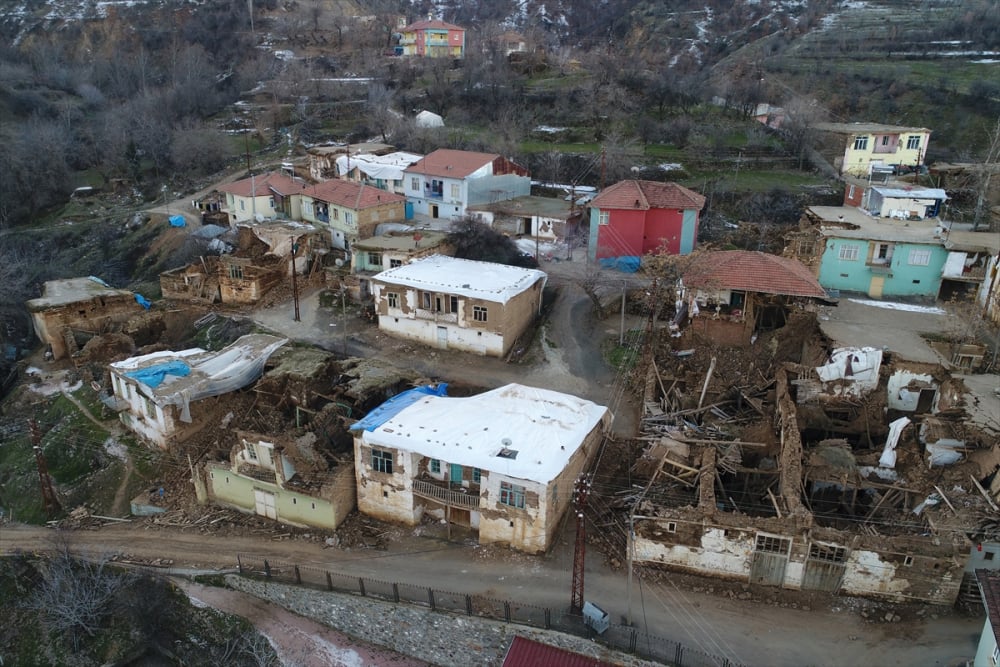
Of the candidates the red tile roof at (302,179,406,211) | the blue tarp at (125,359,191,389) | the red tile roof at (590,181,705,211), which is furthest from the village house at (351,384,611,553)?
the red tile roof at (302,179,406,211)

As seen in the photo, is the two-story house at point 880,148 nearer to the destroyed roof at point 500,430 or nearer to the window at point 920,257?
the window at point 920,257

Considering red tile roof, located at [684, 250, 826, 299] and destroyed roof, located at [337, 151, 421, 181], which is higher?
destroyed roof, located at [337, 151, 421, 181]

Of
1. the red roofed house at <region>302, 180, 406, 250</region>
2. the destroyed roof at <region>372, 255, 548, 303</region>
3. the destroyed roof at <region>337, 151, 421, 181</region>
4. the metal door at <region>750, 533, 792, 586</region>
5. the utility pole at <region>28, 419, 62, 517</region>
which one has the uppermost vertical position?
the destroyed roof at <region>337, 151, 421, 181</region>

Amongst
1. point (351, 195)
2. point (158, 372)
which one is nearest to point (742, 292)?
point (351, 195)

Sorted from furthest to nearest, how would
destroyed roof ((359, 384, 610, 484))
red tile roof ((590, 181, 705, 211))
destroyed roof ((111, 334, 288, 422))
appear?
red tile roof ((590, 181, 705, 211)) < destroyed roof ((111, 334, 288, 422)) < destroyed roof ((359, 384, 610, 484))

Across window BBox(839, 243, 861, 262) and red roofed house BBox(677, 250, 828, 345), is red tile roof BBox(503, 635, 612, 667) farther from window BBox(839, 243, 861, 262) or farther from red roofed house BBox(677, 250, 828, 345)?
window BBox(839, 243, 861, 262)

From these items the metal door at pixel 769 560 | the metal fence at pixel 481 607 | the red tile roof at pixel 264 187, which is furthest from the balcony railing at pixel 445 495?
the red tile roof at pixel 264 187

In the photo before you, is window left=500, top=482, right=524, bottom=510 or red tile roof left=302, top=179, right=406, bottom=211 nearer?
window left=500, top=482, right=524, bottom=510
